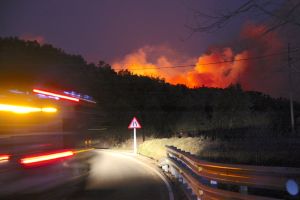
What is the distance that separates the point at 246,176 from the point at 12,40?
124 metres

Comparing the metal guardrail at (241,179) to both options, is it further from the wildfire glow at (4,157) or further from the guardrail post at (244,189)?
the wildfire glow at (4,157)

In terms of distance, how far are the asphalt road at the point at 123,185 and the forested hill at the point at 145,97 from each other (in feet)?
74.0

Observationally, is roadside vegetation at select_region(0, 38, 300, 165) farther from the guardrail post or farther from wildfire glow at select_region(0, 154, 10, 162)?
the guardrail post

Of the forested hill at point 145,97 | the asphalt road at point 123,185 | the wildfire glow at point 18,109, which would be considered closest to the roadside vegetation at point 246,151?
the asphalt road at point 123,185

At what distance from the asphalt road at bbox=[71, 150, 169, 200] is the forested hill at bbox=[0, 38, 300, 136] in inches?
888

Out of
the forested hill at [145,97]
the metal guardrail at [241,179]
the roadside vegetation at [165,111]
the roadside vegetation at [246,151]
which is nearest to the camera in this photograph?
the metal guardrail at [241,179]

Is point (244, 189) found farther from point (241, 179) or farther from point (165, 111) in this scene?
point (165, 111)

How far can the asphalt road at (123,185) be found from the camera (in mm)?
13797

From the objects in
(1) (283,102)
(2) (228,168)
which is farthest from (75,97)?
(1) (283,102)

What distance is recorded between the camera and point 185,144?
30609 millimetres

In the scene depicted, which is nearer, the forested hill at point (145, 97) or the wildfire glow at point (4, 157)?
the wildfire glow at point (4, 157)

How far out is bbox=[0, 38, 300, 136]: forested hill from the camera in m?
56.5

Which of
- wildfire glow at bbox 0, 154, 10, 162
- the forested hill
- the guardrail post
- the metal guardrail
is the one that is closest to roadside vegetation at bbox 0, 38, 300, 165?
the forested hill

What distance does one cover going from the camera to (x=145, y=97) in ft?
342
